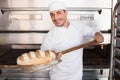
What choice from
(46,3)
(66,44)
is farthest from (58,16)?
(46,3)

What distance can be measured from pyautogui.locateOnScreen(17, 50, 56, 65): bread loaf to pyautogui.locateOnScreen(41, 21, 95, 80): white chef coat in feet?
0.59

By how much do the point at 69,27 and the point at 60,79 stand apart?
40 cm

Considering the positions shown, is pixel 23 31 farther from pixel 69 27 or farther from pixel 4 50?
pixel 69 27

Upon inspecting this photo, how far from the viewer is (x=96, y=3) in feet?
7.39

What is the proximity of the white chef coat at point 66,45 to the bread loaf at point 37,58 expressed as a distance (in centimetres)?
18

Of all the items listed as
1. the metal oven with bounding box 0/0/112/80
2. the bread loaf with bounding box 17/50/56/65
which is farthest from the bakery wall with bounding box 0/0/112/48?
the bread loaf with bounding box 17/50/56/65

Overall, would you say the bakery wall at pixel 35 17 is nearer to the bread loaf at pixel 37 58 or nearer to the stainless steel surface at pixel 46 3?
the stainless steel surface at pixel 46 3

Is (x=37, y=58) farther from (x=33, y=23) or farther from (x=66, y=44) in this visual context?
(x=33, y=23)

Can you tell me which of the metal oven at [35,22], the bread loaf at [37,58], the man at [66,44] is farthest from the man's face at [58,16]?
the metal oven at [35,22]

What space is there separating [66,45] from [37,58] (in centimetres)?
29

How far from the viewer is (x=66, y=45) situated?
65.9 inches

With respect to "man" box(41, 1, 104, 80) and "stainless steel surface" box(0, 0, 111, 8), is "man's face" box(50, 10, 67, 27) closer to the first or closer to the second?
"man" box(41, 1, 104, 80)

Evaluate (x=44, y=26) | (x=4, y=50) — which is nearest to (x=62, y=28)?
(x=44, y=26)

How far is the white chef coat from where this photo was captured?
1.67 meters
